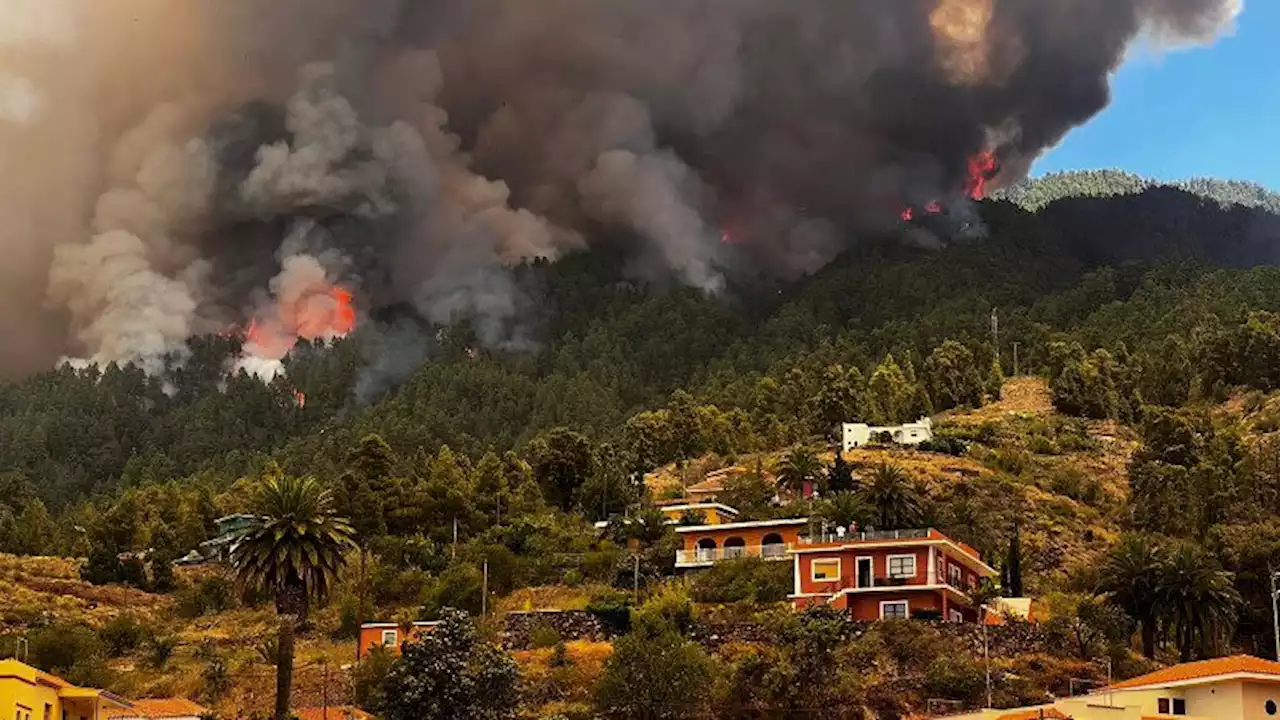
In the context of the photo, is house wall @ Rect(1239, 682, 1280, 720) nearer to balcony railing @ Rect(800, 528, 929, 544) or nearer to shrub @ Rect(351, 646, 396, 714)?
balcony railing @ Rect(800, 528, 929, 544)

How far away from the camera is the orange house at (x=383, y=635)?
7706cm

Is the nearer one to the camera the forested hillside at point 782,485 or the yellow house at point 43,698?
the yellow house at point 43,698

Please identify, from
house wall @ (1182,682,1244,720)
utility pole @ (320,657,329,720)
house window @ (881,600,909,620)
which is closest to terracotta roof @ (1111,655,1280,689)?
house wall @ (1182,682,1244,720)

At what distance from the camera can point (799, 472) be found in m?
105

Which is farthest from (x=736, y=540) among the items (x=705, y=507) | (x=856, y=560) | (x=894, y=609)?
(x=894, y=609)

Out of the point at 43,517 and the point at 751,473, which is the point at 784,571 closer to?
the point at 751,473

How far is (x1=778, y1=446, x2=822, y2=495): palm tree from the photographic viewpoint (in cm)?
10538

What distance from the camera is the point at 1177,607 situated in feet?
232

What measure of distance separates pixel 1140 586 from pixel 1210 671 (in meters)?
18.0

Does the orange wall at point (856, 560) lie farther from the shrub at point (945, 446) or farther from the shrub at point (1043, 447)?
the shrub at point (1043, 447)

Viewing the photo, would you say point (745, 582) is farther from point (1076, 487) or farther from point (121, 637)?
point (1076, 487)

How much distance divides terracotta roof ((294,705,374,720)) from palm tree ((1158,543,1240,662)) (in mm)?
34565

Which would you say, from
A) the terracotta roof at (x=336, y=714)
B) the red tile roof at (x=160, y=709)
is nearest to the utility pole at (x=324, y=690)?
the terracotta roof at (x=336, y=714)

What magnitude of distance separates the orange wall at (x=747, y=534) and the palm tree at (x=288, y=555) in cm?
3262
